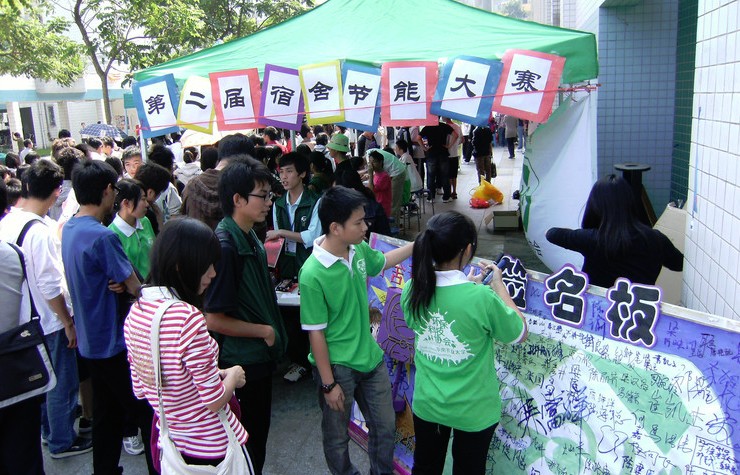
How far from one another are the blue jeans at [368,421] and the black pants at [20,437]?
1327 mm

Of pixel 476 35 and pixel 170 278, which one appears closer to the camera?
pixel 170 278

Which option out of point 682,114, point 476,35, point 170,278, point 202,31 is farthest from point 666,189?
point 202,31

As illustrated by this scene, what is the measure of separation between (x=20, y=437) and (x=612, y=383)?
2.66m

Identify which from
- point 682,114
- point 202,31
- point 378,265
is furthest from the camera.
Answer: point 202,31

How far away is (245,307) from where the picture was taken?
2785 mm

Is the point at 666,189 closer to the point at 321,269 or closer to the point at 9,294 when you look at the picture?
the point at 321,269

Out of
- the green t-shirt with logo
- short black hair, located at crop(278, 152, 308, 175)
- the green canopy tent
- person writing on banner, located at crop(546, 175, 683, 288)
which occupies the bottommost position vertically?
the green t-shirt with logo

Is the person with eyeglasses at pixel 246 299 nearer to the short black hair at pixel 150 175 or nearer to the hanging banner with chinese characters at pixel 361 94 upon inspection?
the short black hair at pixel 150 175

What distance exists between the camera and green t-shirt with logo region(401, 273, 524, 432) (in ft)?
7.68

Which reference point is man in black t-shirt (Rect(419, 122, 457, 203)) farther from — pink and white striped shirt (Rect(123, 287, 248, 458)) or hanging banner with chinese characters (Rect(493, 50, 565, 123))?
pink and white striped shirt (Rect(123, 287, 248, 458))

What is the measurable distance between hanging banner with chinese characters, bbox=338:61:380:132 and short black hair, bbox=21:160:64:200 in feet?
6.88

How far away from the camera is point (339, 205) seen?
2.68 metres

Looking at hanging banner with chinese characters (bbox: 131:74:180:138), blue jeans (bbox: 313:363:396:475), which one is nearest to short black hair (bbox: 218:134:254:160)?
hanging banner with chinese characters (bbox: 131:74:180:138)

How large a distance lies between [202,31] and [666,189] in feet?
55.1
